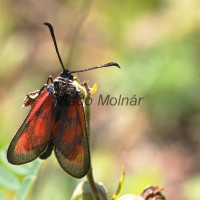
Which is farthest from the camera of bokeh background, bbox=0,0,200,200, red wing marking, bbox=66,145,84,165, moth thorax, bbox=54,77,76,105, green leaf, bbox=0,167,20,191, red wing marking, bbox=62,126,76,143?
bokeh background, bbox=0,0,200,200

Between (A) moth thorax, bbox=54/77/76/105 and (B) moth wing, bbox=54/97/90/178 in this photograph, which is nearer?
(B) moth wing, bbox=54/97/90/178

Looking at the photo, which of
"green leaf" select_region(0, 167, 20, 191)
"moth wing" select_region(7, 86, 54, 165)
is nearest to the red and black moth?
"moth wing" select_region(7, 86, 54, 165)

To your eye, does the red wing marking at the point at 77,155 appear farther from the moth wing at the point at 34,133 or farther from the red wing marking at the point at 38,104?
the red wing marking at the point at 38,104

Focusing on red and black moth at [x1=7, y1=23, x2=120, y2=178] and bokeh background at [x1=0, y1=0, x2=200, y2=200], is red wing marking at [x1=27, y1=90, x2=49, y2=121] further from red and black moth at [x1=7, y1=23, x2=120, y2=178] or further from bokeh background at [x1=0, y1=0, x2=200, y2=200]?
bokeh background at [x1=0, y1=0, x2=200, y2=200]

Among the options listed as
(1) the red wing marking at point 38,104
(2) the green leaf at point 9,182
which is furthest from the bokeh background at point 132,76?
(1) the red wing marking at point 38,104

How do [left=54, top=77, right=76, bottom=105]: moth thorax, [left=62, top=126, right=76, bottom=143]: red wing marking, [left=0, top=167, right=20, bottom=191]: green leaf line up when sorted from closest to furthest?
Result: [left=62, top=126, right=76, bottom=143]: red wing marking < [left=54, top=77, right=76, bottom=105]: moth thorax < [left=0, top=167, right=20, bottom=191]: green leaf

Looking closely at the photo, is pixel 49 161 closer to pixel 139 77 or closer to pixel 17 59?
pixel 139 77
